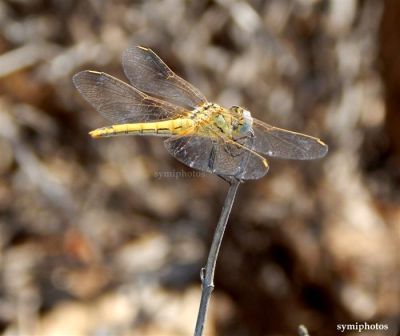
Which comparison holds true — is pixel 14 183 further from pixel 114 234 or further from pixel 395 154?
pixel 395 154

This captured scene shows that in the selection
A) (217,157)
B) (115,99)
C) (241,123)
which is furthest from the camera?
(115,99)

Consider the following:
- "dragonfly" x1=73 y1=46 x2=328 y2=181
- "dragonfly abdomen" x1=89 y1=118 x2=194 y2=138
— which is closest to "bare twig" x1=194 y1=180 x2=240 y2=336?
"dragonfly" x1=73 y1=46 x2=328 y2=181

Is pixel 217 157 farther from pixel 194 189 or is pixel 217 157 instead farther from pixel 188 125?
pixel 194 189

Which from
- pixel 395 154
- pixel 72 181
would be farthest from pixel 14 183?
pixel 395 154

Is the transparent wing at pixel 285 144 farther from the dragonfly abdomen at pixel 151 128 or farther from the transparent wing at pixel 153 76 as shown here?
the transparent wing at pixel 153 76

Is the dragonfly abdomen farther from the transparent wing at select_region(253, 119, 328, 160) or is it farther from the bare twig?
the bare twig

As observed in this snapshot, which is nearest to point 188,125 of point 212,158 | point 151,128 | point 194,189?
point 151,128

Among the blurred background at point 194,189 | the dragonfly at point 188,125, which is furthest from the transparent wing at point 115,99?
the blurred background at point 194,189
